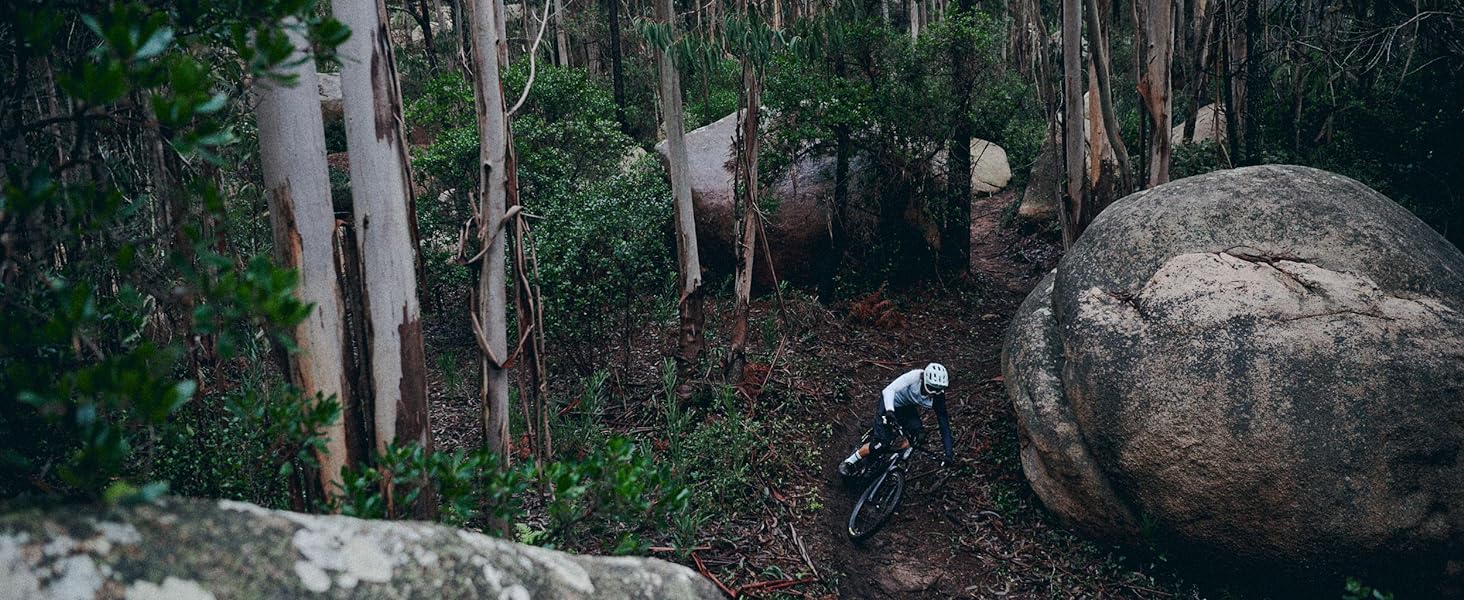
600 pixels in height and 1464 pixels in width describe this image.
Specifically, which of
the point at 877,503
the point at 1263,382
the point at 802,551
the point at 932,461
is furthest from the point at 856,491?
the point at 1263,382

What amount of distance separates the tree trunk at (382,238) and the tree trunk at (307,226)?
0.17m

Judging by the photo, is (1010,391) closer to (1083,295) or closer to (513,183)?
(1083,295)

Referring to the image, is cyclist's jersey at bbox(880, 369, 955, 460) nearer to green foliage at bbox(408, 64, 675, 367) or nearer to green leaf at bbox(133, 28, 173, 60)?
green foliage at bbox(408, 64, 675, 367)

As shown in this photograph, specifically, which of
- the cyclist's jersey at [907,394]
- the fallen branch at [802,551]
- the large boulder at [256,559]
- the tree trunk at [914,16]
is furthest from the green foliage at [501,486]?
the tree trunk at [914,16]

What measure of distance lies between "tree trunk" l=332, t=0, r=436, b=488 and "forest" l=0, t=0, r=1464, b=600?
16mm

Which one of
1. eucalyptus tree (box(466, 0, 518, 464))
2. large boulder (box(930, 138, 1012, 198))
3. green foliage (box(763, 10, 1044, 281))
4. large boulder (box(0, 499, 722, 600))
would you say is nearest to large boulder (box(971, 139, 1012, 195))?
large boulder (box(930, 138, 1012, 198))

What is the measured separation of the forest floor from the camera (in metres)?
6.01

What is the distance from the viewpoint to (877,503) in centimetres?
702

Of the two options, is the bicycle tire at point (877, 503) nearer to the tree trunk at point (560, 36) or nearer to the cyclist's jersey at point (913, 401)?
the cyclist's jersey at point (913, 401)

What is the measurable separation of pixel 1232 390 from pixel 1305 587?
1328 mm

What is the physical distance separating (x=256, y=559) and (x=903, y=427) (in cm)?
585

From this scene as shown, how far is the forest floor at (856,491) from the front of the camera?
19.7ft

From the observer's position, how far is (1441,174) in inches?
331

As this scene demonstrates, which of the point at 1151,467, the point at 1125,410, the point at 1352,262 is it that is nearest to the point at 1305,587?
the point at 1151,467
